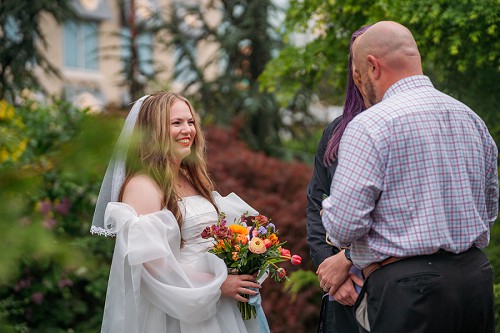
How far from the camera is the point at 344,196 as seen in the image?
2.62m

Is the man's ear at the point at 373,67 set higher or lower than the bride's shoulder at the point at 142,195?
higher

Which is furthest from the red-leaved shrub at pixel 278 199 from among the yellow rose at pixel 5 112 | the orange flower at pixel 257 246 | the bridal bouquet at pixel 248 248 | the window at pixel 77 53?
the window at pixel 77 53

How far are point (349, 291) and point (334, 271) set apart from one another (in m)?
0.11

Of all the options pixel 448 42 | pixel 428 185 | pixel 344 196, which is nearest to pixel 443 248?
pixel 428 185

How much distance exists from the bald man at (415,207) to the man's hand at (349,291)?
24 cm

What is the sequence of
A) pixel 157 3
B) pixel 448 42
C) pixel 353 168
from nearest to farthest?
pixel 353 168 → pixel 448 42 → pixel 157 3

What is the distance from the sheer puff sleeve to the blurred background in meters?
0.21

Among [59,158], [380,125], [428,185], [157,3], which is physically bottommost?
[157,3]

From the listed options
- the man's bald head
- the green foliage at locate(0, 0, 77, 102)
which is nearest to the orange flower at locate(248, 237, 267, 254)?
the man's bald head

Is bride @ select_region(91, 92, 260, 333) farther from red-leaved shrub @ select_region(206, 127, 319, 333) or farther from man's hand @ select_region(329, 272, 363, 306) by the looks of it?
red-leaved shrub @ select_region(206, 127, 319, 333)

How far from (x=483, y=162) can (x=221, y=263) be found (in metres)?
1.34

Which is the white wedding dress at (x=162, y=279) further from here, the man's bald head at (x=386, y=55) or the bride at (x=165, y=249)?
the man's bald head at (x=386, y=55)

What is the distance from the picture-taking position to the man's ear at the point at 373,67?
2777 millimetres

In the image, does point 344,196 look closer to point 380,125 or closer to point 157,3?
point 380,125
